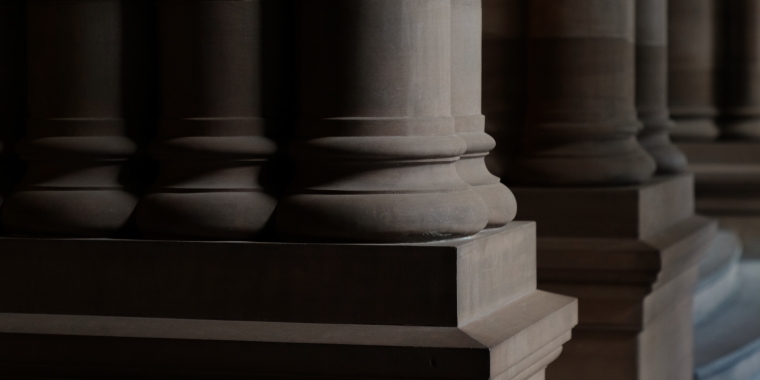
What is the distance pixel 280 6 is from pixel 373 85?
0.41m

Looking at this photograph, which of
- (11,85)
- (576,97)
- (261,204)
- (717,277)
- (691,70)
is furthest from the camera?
(691,70)

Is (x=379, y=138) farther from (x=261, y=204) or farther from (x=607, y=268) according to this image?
(x=607, y=268)

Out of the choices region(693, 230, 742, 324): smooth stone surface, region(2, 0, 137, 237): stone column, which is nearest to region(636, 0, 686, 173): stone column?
region(693, 230, 742, 324): smooth stone surface

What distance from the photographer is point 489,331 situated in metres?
2.92

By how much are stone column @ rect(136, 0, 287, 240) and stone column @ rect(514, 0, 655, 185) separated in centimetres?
215

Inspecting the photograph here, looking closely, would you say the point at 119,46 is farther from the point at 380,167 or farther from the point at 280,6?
the point at 380,167

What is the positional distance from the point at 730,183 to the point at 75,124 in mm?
6227

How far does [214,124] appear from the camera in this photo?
3.16 metres

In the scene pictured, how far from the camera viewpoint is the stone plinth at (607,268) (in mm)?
4859

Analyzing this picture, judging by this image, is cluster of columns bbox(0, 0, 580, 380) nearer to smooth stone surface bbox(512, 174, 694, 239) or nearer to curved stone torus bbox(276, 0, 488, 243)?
curved stone torus bbox(276, 0, 488, 243)

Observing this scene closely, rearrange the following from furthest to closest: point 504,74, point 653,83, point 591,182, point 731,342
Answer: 1. point 731,342
2. point 653,83
3. point 504,74
4. point 591,182

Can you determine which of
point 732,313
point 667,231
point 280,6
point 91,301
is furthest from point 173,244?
point 732,313

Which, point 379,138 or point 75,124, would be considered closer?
point 379,138

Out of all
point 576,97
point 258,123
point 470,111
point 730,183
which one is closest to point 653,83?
point 576,97
